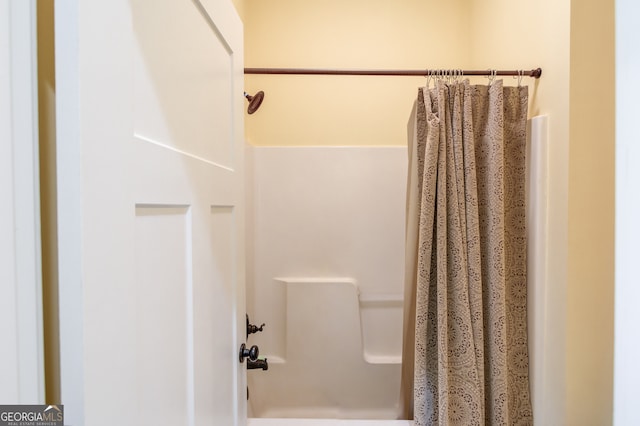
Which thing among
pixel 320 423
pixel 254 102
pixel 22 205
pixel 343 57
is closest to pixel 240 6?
pixel 254 102

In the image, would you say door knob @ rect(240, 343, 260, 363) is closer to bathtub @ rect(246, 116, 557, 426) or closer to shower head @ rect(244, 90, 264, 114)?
bathtub @ rect(246, 116, 557, 426)

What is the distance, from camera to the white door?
354 mm

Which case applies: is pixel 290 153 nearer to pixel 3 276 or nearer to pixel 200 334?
pixel 200 334

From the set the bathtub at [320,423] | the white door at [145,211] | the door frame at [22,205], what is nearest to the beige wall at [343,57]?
the white door at [145,211]

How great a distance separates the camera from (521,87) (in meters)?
1.20

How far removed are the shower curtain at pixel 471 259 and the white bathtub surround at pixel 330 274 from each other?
27.2 inches

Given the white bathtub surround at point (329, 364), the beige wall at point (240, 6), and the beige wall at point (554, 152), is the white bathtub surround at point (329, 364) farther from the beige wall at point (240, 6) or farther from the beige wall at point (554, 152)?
the beige wall at point (240, 6)

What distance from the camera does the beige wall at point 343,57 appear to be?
192 centimetres

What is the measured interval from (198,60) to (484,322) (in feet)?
3.97
